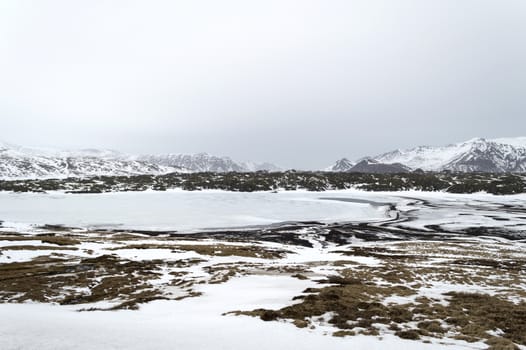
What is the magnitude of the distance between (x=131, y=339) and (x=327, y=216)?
7962cm

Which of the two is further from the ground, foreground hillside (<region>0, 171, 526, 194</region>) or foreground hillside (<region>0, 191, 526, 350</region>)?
foreground hillside (<region>0, 171, 526, 194</region>)

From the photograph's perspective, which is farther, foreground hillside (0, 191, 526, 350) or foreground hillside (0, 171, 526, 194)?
foreground hillside (0, 171, 526, 194)

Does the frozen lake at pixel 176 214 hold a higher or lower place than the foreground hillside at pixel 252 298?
lower

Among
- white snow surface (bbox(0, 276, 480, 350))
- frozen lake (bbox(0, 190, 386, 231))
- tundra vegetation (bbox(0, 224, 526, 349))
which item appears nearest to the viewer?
white snow surface (bbox(0, 276, 480, 350))

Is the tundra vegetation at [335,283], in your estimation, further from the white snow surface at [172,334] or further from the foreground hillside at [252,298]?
the white snow surface at [172,334]

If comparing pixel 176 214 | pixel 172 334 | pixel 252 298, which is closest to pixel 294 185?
pixel 176 214

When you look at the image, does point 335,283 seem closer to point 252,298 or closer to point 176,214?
point 252,298

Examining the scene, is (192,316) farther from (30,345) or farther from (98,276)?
(98,276)

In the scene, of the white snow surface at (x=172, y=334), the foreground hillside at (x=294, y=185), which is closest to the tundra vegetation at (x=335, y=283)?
the white snow surface at (x=172, y=334)

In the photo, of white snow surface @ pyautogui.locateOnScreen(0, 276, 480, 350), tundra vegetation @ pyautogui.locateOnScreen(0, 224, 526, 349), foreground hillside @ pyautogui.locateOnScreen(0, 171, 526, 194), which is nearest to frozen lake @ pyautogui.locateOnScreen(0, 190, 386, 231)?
tundra vegetation @ pyautogui.locateOnScreen(0, 224, 526, 349)

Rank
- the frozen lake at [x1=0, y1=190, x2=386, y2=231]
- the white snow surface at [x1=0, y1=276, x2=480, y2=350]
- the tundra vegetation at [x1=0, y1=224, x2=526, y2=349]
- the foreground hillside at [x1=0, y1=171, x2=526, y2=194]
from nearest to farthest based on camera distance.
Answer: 1. the white snow surface at [x1=0, y1=276, x2=480, y2=350]
2. the tundra vegetation at [x1=0, y1=224, x2=526, y2=349]
3. the frozen lake at [x1=0, y1=190, x2=386, y2=231]
4. the foreground hillside at [x1=0, y1=171, x2=526, y2=194]

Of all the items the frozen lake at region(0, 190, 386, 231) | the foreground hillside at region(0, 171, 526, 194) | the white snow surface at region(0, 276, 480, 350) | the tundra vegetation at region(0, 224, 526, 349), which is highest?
the foreground hillside at region(0, 171, 526, 194)

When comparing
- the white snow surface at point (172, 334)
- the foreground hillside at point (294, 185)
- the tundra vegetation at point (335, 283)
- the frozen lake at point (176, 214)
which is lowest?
the frozen lake at point (176, 214)

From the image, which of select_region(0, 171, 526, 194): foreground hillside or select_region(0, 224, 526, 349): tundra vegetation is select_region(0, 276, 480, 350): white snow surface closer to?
select_region(0, 224, 526, 349): tundra vegetation
